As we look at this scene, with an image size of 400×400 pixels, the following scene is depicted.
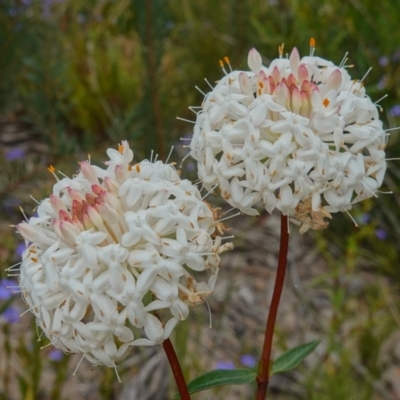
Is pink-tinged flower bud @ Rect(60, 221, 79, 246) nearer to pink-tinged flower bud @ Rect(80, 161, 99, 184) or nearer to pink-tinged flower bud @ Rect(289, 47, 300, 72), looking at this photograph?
pink-tinged flower bud @ Rect(80, 161, 99, 184)

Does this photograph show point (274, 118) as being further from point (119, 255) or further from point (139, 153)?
point (139, 153)

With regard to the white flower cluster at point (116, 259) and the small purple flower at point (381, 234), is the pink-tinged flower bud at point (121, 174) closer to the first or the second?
the white flower cluster at point (116, 259)

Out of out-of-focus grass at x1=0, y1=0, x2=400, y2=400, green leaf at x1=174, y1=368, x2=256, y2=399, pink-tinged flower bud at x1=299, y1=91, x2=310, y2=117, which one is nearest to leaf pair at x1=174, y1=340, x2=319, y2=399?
green leaf at x1=174, y1=368, x2=256, y2=399

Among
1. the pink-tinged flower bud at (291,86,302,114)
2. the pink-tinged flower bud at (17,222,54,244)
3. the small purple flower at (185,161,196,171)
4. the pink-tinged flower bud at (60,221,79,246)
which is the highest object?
the pink-tinged flower bud at (291,86,302,114)

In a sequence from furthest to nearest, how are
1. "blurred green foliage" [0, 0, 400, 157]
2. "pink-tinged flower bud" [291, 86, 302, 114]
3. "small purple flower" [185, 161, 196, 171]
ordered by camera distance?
"small purple flower" [185, 161, 196, 171], "blurred green foliage" [0, 0, 400, 157], "pink-tinged flower bud" [291, 86, 302, 114]

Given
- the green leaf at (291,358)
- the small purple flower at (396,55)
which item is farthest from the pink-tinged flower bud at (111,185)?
the small purple flower at (396,55)

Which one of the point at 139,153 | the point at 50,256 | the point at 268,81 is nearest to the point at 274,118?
the point at 268,81
